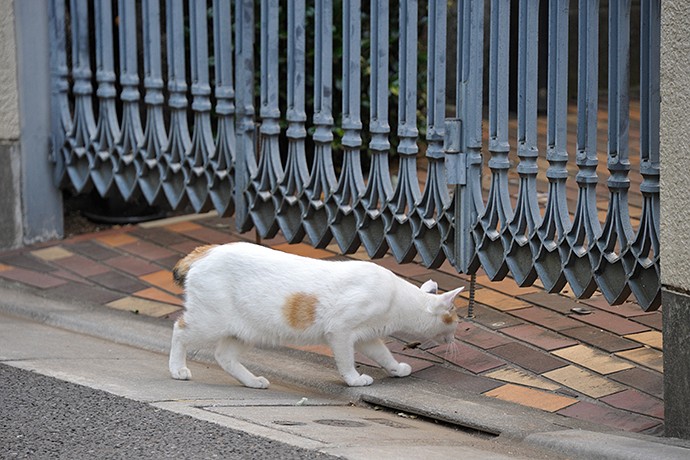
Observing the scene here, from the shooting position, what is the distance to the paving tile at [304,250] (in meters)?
6.24

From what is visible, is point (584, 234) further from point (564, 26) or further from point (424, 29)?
point (424, 29)

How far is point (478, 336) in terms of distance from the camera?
5031 millimetres

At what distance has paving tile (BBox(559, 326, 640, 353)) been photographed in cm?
479

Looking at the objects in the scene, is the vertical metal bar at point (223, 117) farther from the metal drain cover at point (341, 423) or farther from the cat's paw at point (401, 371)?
the metal drain cover at point (341, 423)

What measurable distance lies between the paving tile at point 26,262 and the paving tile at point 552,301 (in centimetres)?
270

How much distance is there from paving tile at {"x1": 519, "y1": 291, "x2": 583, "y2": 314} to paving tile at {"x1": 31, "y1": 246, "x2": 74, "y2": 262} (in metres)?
2.72

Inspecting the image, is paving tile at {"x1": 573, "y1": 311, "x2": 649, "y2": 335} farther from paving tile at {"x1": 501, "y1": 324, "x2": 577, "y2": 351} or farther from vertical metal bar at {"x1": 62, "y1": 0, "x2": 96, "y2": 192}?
vertical metal bar at {"x1": 62, "y1": 0, "x2": 96, "y2": 192}

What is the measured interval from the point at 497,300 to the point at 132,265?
6.90 feet

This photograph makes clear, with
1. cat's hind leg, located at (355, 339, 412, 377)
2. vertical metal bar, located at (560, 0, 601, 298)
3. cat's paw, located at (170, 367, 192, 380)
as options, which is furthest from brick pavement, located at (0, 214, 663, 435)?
cat's paw, located at (170, 367, 192, 380)

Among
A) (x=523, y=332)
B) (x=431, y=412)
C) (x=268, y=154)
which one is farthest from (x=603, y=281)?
(x=268, y=154)

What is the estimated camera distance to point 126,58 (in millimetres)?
6531

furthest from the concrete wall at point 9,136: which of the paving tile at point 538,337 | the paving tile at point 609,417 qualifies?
the paving tile at point 609,417

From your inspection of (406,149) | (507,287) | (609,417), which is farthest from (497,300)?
(609,417)

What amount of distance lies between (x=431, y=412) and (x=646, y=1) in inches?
69.4
